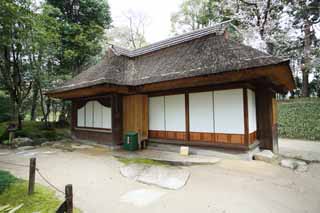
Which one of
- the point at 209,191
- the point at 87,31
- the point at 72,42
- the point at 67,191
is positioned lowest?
the point at 209,191

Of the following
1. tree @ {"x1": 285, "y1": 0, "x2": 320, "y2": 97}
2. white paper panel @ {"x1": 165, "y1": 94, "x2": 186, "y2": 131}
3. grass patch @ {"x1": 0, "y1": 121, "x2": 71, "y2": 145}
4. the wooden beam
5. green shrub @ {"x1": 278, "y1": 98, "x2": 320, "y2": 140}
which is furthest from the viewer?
tree @ {"x1": 285, "y1": 0, "x2": 320, "y2": 97}

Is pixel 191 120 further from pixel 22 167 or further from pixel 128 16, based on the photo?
pixel 128 16

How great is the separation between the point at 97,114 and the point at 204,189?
6.12 meters

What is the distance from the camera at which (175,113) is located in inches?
263

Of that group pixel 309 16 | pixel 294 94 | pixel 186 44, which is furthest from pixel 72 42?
pixel 294 94

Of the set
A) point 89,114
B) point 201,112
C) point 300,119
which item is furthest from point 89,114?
point 300,119

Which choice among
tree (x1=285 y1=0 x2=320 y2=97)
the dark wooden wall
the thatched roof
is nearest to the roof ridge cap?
the thatched roof

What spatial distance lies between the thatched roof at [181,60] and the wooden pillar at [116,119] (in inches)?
37.6

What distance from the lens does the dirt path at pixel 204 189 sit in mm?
2982

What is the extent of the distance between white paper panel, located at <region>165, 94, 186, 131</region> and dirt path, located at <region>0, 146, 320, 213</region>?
1.94m

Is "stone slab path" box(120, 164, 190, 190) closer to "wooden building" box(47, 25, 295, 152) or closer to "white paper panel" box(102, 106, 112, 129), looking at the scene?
"wooden building" box(47, 25, 295, 152)

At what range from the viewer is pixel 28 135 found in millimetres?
9297

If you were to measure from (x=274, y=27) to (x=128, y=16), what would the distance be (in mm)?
15163

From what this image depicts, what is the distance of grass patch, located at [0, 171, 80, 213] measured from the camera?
2.93m
